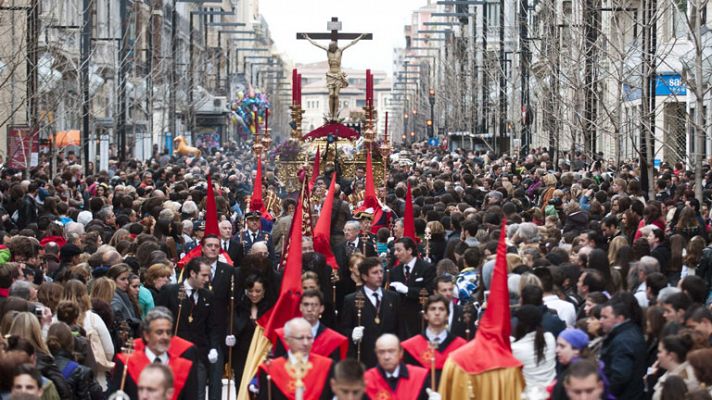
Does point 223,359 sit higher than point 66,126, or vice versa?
point 66,126

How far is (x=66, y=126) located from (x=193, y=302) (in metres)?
42.0

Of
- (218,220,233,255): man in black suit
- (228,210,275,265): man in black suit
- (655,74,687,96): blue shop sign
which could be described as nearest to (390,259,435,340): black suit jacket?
(218,220,233,255): man in black suit

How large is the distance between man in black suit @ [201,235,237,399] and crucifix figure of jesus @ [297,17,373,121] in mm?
21682

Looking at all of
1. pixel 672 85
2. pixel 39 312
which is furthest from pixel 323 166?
pixel 39 312

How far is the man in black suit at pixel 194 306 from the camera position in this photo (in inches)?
577

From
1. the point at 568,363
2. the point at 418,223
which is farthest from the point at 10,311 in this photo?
the point at 418,223

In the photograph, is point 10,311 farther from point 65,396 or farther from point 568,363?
point 568,363

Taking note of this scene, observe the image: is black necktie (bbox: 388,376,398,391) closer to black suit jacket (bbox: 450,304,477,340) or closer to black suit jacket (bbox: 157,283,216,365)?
black suit jacket (bbox: 450,304,477,340)

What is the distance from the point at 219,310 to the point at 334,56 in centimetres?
2592

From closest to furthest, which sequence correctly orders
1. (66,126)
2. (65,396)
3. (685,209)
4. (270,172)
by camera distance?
1. (65,396)
2. (685,209)
3. (270,172)
4. (66,126)

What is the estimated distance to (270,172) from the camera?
3441 cm

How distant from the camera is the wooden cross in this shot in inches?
1613

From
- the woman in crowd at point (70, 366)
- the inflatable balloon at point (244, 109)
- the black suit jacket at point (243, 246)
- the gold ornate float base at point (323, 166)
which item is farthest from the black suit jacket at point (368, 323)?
the inflatable balloon at point (244, 109)

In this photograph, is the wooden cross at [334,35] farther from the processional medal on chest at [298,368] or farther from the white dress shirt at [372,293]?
the processional medal on chest at [298,368]
